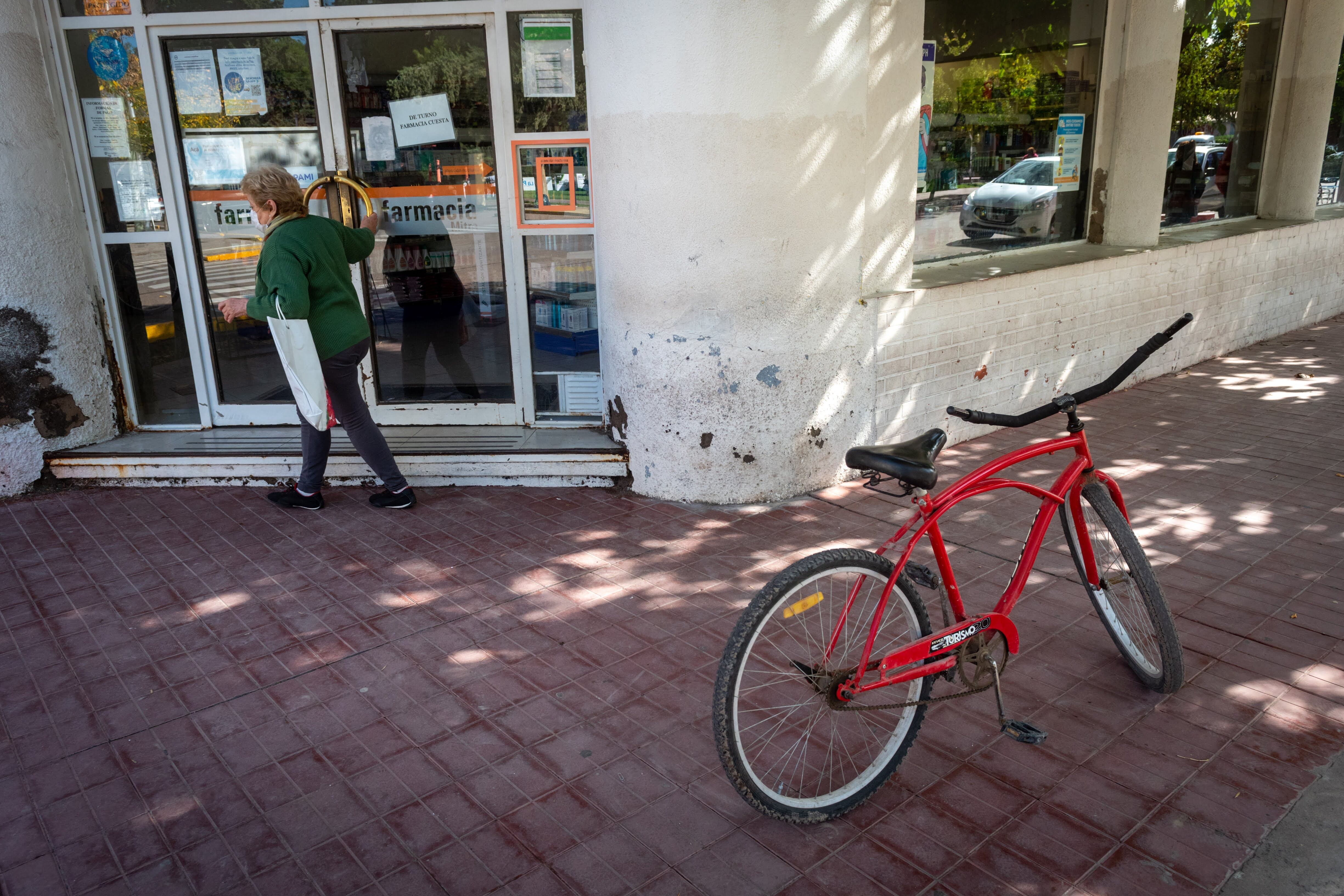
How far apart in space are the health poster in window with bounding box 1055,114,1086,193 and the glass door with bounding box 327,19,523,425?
473 centimetres

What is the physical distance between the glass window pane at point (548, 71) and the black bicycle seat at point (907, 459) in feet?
11.7

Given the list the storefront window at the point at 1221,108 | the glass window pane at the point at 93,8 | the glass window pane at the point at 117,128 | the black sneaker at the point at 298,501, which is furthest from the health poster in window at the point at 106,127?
the storefront window at the point at 1221,108

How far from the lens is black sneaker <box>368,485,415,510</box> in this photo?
5.43 metres

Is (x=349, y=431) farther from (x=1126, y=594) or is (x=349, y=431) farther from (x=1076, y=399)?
(x=1126, y=594)

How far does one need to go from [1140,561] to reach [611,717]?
1.97 metres

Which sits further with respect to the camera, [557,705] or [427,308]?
[427,308]

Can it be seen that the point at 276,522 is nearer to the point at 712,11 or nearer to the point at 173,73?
the point at 173,73

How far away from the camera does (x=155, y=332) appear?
243 inches

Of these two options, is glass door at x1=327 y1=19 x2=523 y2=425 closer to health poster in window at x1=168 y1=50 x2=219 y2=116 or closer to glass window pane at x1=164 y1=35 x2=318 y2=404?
glass window pane at x1=164 y1=35 x2=318 y2=404

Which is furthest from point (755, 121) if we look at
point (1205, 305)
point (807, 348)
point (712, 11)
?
point (1205, 305)

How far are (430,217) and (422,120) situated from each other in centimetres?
57

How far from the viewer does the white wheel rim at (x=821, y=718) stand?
274 cm

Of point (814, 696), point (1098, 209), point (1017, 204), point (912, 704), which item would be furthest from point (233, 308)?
point (1098, 209)

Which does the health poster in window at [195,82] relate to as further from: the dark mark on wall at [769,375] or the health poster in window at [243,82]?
the dark mark on wall at [769,375]
